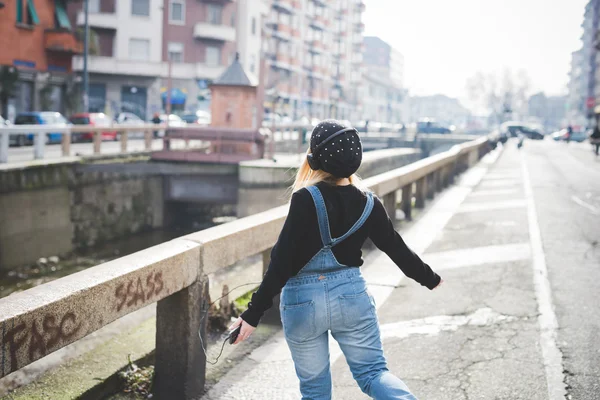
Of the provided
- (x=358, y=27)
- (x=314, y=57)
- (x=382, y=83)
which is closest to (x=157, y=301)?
(x=314, y=57)

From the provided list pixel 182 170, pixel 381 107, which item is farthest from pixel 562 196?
pixel 381 107

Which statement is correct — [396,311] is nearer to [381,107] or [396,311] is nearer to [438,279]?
[438,279]

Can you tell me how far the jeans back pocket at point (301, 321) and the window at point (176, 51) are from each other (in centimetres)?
5195

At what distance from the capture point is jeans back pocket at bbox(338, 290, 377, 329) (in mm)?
3000

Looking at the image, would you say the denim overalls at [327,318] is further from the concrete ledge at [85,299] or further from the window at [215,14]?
the window at [215,14]

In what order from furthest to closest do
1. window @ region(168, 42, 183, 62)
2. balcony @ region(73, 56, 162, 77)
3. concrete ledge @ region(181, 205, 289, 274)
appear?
window @ region(168, 42, 183, 62), balcony @ region(73, 56, 162, 77), concrete ledge @ region(181, 205, 289, 274)

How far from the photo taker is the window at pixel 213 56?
54.5 meters

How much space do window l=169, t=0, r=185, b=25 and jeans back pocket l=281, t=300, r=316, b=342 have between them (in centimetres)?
5280

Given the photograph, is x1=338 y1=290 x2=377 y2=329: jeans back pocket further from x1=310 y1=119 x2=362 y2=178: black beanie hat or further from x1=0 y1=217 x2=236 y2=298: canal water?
x1=0 y1=217 x2=236 y2=298: canal water

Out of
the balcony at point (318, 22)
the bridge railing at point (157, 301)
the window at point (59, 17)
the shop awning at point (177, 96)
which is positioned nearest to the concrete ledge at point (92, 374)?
the bridge railing at point (157, 301)

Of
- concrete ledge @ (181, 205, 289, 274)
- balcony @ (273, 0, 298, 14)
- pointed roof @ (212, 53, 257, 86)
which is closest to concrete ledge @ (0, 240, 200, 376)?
concrete ledge @ (181, 205, 289, 274)

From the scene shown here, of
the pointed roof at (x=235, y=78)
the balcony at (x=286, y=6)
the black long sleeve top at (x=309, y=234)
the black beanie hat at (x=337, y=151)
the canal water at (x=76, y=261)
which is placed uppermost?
the balcony at (x=286, y=6)

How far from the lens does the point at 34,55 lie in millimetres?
38500

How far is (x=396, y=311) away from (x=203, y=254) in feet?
8.09
